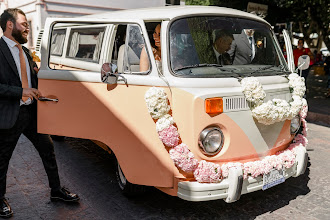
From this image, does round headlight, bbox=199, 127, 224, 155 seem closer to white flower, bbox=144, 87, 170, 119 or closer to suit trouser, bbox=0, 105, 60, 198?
white flower, bbox=144, 87, 170, 119

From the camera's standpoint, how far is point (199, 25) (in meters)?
3.63

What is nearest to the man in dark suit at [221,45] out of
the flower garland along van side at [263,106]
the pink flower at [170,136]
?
the flower garland along van side at [263,106]

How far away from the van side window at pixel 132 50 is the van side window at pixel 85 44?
63cm

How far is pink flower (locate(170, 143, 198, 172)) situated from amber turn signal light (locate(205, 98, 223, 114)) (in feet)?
1.36

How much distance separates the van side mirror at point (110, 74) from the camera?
10.8 feet

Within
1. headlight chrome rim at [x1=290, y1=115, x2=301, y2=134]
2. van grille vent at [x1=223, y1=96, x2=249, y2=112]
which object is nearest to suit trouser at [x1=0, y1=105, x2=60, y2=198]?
van grille vent at [x1=223, y1=96, x2=249, y2=112]

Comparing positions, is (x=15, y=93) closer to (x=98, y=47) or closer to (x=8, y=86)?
(x=8, y=86)

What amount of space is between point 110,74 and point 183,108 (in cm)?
80

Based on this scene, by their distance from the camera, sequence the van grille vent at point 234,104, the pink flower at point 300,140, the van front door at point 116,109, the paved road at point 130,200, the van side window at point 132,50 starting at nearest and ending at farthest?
the van grille vent at point 234,104 → the van front door at point 116,109 → the van side window at point 132,50 → the paved road at point 130,200 → the pink flower at point 300,140

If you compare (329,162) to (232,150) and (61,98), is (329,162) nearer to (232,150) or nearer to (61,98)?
(232,150)

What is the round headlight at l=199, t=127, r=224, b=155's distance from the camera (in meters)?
3.19

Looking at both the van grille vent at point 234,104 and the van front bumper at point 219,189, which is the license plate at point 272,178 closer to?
the van front bumper at point 219,189

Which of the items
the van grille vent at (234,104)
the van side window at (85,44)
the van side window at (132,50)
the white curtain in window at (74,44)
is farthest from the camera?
the white curtain in window at (74,44)

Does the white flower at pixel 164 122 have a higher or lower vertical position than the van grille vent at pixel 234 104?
lower
